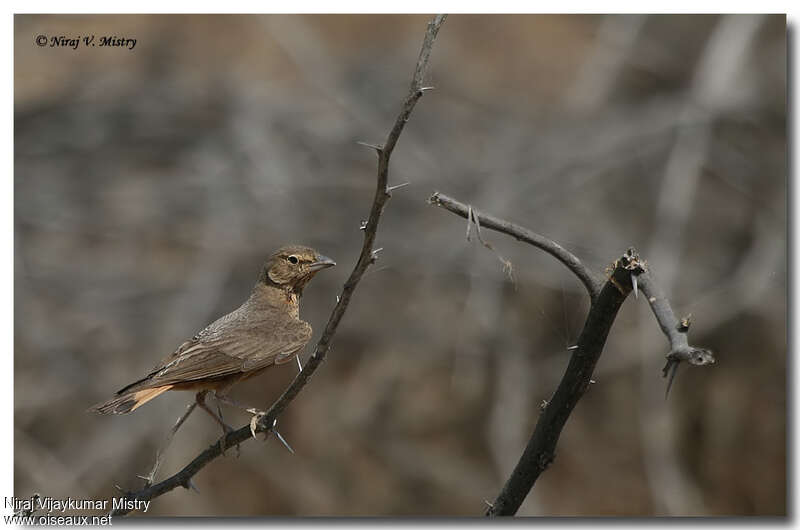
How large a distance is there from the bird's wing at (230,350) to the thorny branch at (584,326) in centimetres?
68

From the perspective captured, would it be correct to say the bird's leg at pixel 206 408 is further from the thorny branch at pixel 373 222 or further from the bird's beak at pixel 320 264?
the bird's beak at pixel 320 264

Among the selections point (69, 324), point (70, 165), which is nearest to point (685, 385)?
point (69, 324)

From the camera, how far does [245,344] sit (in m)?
2.57

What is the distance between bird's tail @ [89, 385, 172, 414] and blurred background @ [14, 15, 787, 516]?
12.8 ft

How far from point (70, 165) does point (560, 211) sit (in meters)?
3.90

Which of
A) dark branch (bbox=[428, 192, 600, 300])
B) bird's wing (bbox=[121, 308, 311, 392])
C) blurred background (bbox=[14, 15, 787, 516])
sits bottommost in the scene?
bird's wing (bbox=[121, 308, 311, 392])

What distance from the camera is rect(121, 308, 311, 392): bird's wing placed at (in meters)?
2.42

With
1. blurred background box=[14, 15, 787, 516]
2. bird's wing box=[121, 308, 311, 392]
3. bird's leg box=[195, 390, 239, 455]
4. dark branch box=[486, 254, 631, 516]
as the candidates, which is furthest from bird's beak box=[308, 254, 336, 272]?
blurred background box=[14, 15, 787, 516]

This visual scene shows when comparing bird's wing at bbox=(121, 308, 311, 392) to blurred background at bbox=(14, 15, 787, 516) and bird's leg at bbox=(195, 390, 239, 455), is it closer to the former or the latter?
bird's leg at bbox=(195, 390, 239, 455)

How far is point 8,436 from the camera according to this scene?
11.8 ft

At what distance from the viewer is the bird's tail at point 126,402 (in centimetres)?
219

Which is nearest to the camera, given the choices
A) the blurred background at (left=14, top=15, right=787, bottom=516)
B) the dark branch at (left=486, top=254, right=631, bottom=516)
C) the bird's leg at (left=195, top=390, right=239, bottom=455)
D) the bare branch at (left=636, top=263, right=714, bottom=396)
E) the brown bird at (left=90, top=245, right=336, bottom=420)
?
the bare branch at (left=636, top=263, right=714, bottom=396)

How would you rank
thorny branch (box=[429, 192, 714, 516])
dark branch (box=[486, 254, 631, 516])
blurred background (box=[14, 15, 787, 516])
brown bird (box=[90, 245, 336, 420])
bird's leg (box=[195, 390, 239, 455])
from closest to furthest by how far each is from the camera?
thorny branch (box=[429, 192, 714, 516]) → dark branch (box=[486, 254, 631, 516]) → brown bird (box=[90, 245, 336, 420]) → bird's leg (box=[195, 390, 239, 455]) → blurred background (box=[14, 15, 787, 516])

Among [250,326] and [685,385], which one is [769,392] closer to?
[685,385]
